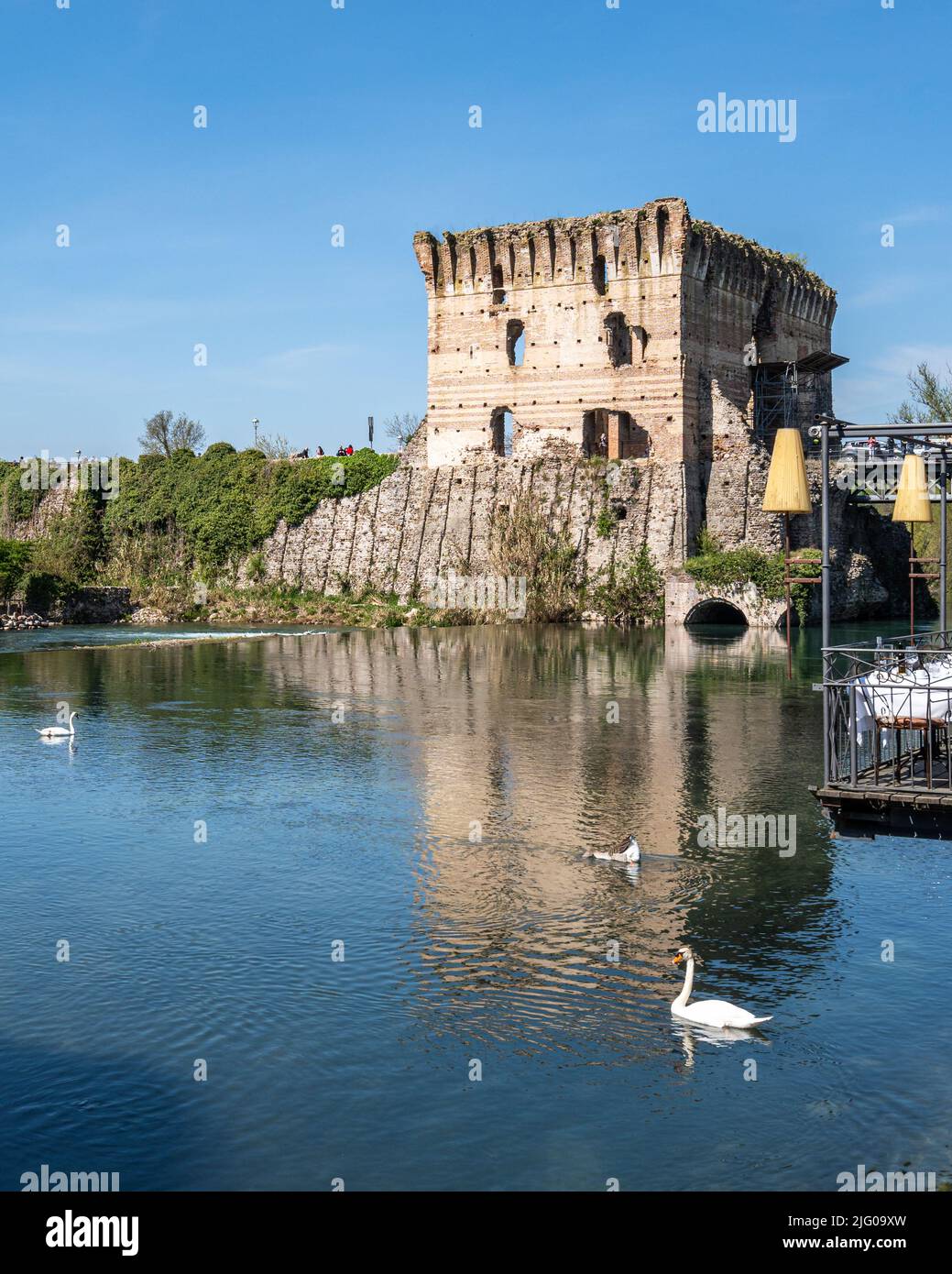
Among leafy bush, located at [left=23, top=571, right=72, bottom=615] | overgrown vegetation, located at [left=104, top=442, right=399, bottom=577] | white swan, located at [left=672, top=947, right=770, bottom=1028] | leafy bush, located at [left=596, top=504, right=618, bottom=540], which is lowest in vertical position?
white swan, located at [left=672, top=947, right=770, bottom=1028]

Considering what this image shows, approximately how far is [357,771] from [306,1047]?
36.2ft

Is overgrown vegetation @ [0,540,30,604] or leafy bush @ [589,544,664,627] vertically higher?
overgrown vegetation @ [0,540,30,604]

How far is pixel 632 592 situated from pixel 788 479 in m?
39.1

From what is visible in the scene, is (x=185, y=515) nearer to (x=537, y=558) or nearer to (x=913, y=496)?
(x=537, y=558)

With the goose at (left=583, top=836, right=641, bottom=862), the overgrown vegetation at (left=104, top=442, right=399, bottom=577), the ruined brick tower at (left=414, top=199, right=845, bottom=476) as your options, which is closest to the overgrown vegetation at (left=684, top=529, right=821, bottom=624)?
the ruined brick tower at (left=414, top=199, right=845, bottom=476)

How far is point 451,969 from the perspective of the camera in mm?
12422

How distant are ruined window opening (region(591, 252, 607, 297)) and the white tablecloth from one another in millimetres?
43824

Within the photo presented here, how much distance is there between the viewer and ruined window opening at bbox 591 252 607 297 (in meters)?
54.2

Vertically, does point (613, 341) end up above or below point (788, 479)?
above

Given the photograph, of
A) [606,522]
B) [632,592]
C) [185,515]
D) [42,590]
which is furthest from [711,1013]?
[185,515]

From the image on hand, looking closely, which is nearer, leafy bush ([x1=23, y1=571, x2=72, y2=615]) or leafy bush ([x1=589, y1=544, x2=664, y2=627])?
leafy bush ([x1=589, y1=544, x2=664, y2=627])

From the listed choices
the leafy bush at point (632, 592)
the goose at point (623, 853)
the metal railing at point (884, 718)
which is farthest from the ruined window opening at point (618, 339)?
the metal railing at point (884, 718)

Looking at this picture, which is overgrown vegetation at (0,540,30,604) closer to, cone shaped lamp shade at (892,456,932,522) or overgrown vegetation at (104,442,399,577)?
overgrown vegetation at (104,442,399,577)

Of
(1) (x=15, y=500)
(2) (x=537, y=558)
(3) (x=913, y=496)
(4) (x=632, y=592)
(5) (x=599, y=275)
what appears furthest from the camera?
(1) (x=15, y=500)
